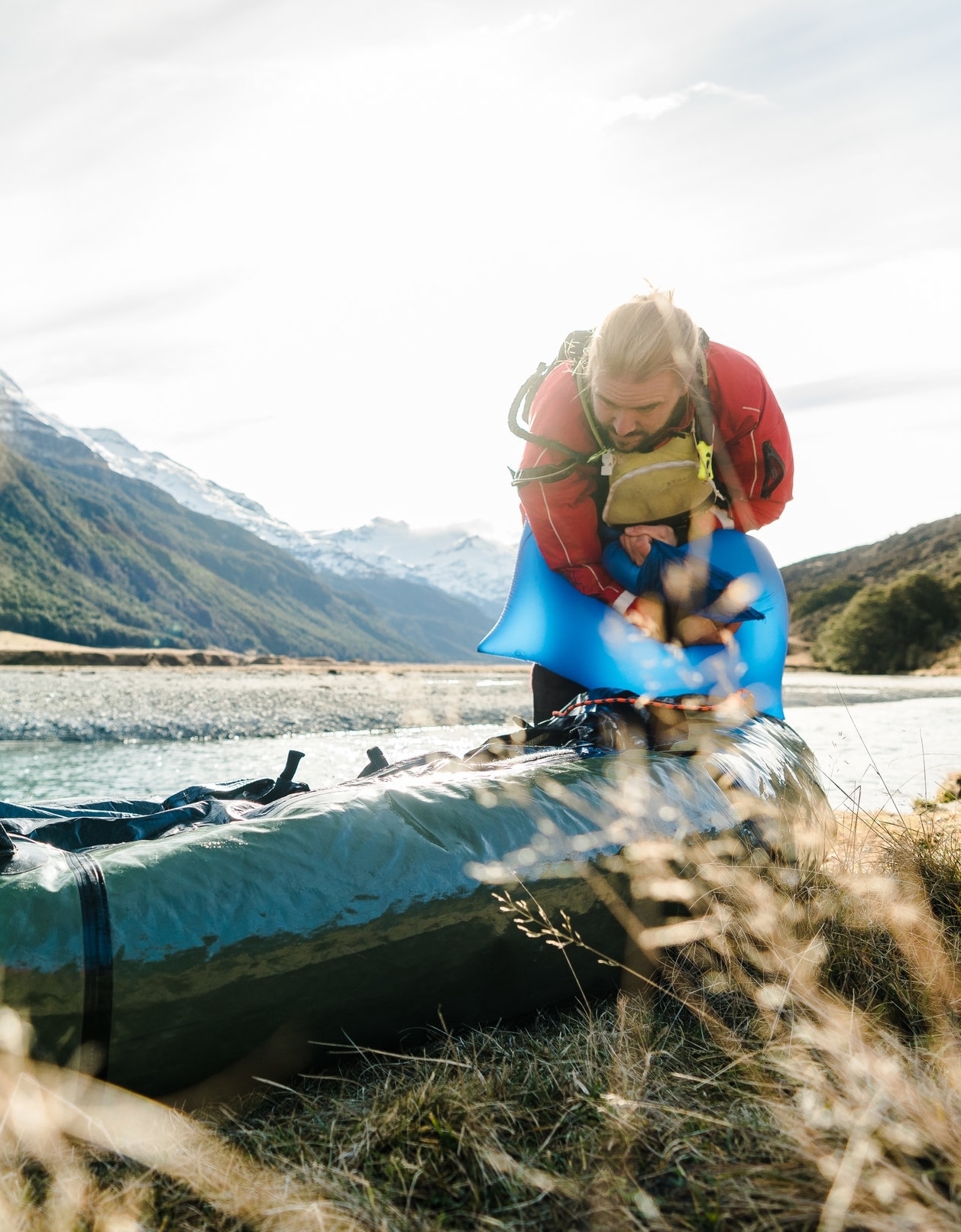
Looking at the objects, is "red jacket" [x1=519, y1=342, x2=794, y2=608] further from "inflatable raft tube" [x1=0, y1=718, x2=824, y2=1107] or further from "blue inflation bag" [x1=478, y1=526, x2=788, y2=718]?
"inflatable raft tube" [x1=0, y1=718, x2=824, y2=1107]

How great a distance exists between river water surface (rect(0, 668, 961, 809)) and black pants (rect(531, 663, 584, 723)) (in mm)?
1389

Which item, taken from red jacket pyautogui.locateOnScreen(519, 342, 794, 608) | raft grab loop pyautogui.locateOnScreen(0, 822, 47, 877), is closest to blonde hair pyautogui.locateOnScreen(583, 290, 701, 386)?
red jacket pyautogui.locateOnScreen(519, 342, 794, 608)

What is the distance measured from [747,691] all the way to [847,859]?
1.34 m

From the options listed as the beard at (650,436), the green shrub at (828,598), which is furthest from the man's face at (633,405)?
the green shrub at (828,598)

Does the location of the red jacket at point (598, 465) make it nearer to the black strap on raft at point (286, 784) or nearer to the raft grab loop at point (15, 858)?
the black strap on raft at point (286, 784)

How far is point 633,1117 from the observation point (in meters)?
1.53

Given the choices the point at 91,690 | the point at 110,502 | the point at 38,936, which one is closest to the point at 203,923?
the point at 38,936

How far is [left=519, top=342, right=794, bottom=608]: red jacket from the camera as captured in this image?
364 centimetres

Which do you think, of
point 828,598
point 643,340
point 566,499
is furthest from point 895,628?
point 643,340

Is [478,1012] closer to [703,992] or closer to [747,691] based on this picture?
[703,992]

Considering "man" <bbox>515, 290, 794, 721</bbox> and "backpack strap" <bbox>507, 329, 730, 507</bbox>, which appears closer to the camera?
"man" <bbox>515, 290, 794, 721</bbox>

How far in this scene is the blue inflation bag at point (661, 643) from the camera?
12.4 feet

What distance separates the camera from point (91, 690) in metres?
14.7

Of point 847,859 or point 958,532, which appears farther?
point 958,532
